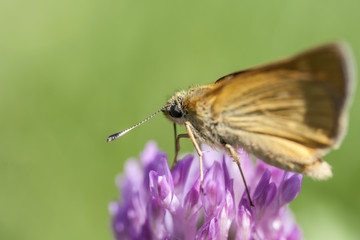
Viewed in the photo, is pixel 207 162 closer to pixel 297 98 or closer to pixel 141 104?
pixel 297 98

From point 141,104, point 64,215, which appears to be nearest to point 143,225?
point 64,215

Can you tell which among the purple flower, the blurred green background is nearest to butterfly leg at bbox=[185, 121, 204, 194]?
the purple flower

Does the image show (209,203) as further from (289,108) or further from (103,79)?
(103,79)

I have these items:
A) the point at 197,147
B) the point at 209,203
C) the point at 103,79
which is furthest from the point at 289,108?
the point at 103,79

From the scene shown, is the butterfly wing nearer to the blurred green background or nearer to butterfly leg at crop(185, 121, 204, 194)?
butterfly leg at crop(185, 121, 204, 194)

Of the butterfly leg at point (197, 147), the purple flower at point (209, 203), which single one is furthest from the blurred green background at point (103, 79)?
the butterfly leg at point (197, 147)

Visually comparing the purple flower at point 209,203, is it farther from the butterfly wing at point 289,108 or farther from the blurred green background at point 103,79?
the blurred green background at point 103,79

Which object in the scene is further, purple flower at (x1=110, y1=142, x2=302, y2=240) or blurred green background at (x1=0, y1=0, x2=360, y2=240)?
blurred green background at (x1=0, y1=0, x2=360, y2=240)
